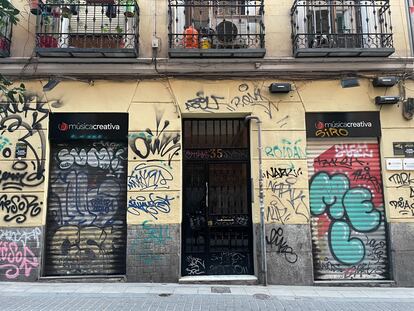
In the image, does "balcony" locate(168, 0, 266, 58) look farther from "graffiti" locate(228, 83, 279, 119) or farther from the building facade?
"graffiti" locate(228, 83, 279, 119)

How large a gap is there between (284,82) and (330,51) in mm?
1107

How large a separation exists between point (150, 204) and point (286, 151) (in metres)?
3.05

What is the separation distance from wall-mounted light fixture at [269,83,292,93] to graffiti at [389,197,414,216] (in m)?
3.17

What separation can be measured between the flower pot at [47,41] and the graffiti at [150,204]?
12.0 feet

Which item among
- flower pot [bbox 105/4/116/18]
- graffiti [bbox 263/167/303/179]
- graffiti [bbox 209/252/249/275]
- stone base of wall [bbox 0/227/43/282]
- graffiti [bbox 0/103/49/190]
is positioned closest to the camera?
stone base of wall [bbox 0/227/43/282]

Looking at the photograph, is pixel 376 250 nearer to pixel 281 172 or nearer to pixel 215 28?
pixel 281 172

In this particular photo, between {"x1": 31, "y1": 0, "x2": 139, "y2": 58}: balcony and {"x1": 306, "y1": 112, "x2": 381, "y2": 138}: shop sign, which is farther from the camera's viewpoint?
{"x1": 306, "y1": 112, "x2": 381, "y2": 138}: shop sign

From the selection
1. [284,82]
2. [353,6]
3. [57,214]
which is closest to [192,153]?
[284,82]

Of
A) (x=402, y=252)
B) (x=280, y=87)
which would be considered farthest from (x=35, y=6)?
(x=402, y=252)

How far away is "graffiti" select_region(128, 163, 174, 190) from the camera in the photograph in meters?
7.82

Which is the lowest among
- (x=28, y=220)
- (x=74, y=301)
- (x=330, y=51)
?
(x=74, y=301)

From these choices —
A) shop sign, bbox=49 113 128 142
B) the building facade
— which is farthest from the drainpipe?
shop sign, bbox=49 113 128 142

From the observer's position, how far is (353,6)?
8.31 m

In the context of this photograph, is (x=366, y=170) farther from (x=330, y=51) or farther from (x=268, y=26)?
(x=268, y=26)
